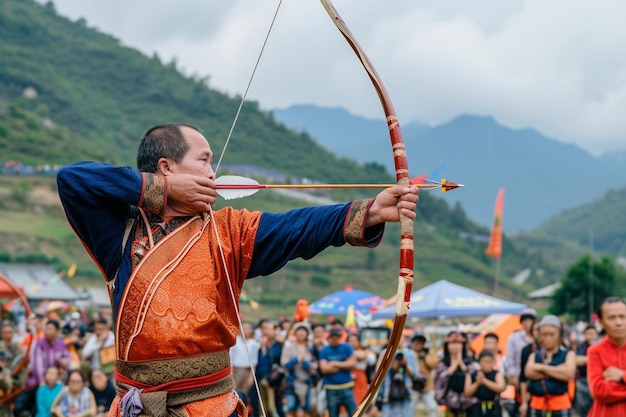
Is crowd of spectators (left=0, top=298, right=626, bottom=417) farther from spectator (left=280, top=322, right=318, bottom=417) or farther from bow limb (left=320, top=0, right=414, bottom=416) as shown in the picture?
bow limb (left=320, top=0, right=414, bottom=416)

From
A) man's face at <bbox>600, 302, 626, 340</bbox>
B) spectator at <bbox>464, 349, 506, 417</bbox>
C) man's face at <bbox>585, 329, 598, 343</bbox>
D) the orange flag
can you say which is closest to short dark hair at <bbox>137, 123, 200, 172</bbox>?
man's face at <bbox>600, 302, 626, 340</bbox>

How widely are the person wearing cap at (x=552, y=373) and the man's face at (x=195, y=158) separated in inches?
171

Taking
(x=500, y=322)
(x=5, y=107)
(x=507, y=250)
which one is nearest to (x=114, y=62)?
(x=5, y=107)

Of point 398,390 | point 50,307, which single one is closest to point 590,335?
point 398,390

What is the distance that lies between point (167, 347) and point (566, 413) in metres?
4.76

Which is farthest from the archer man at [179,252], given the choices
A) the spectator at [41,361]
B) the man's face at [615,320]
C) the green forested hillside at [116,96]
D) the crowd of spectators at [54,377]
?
the green forested hillside at [116,96]

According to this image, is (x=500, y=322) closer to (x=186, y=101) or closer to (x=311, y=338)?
(x=311, y=338)

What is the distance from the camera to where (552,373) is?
7.16 m

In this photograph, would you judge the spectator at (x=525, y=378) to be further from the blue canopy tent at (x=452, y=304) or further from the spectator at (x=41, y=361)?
the blue canopy tent at (x=452, y=304)

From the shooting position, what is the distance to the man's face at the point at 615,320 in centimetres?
577

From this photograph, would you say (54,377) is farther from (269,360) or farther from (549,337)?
(549,337)

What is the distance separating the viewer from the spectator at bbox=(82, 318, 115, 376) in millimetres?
10258

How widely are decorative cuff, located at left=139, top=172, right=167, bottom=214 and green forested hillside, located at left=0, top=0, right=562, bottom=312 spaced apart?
41.2 metres

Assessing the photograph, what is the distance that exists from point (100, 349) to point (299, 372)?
7.77 feet
